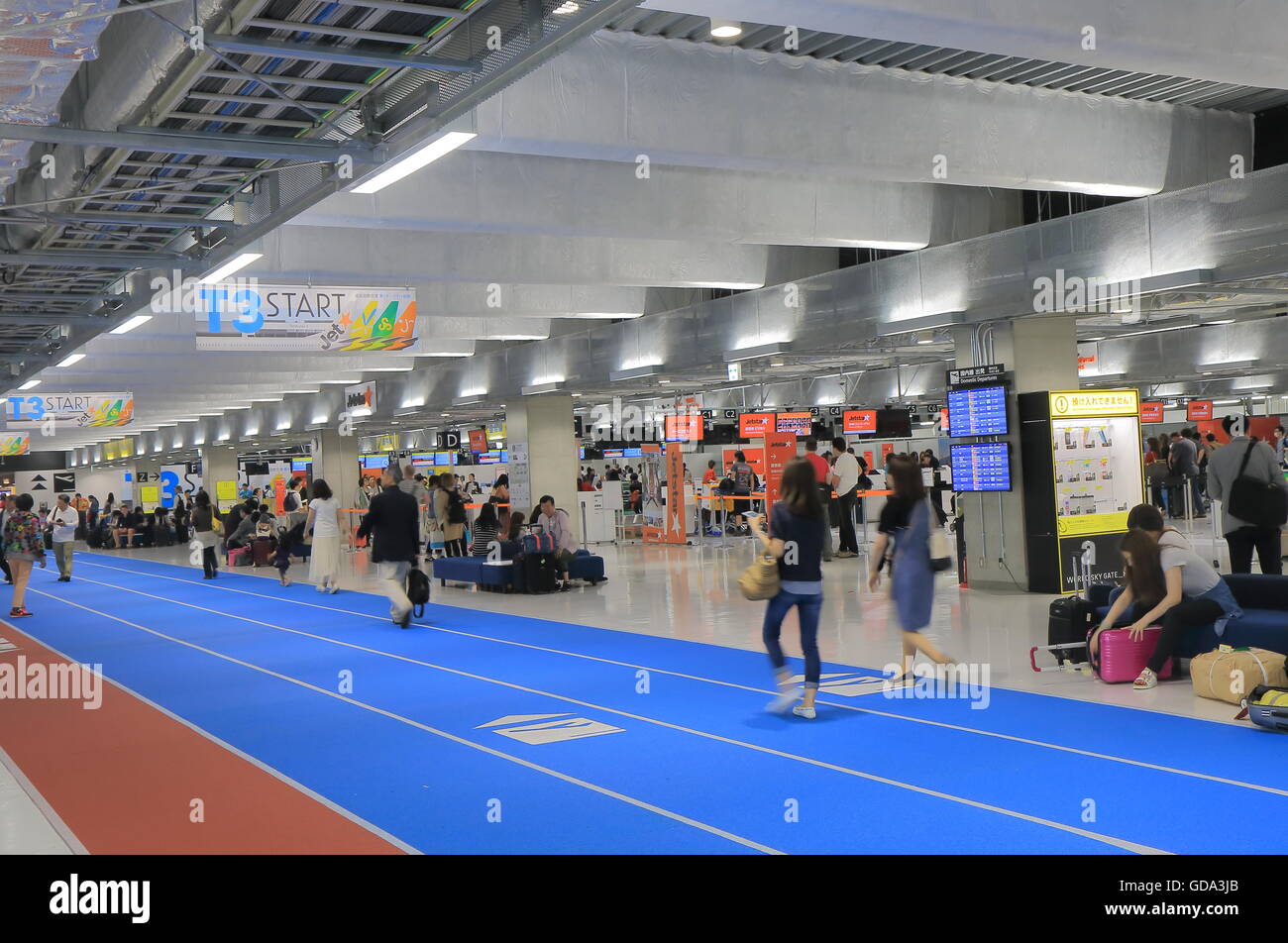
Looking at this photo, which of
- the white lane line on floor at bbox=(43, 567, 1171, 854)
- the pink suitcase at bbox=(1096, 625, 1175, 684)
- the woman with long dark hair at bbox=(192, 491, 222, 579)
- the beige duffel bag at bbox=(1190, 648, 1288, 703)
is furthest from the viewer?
the woman with long dark hair at bbox=(192, 491, 222, 579)

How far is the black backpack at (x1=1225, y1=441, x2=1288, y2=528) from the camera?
10891mm

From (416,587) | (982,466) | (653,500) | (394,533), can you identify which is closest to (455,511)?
(416,587)

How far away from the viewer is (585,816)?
5758mm

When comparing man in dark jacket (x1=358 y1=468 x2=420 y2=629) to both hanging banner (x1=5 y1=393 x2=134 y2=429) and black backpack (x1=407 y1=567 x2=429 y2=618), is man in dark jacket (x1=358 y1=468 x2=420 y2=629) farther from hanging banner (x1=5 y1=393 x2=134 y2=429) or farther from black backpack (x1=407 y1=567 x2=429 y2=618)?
hanging banner (x1=5 y1=393 x2=134 y2=429)

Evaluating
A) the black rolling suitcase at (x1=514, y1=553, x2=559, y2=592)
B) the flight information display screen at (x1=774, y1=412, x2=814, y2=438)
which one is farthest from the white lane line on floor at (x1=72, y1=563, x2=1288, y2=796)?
the flight information display screen at (x1=774, y1=412, x2=814, y2=438)

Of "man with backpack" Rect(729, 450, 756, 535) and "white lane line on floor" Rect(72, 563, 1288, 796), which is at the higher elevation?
"man with backpack" Rect(729, 450, 756, 535)

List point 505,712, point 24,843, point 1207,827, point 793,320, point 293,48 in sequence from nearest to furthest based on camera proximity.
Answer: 1. point 1207,827
2. point 24,843
3. point 293,48
4. point 505,712
5. point 793,320

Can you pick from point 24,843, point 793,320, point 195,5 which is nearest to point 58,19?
point 195,5

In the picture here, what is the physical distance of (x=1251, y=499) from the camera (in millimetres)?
11023

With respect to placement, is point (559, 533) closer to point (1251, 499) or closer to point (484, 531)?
point (484, 531)

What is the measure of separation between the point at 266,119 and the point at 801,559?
465 centimetres

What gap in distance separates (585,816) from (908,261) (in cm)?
1143

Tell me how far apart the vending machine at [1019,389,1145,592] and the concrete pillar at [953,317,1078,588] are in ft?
0.41

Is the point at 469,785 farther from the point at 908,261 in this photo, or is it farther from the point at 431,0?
the point at 908,261
